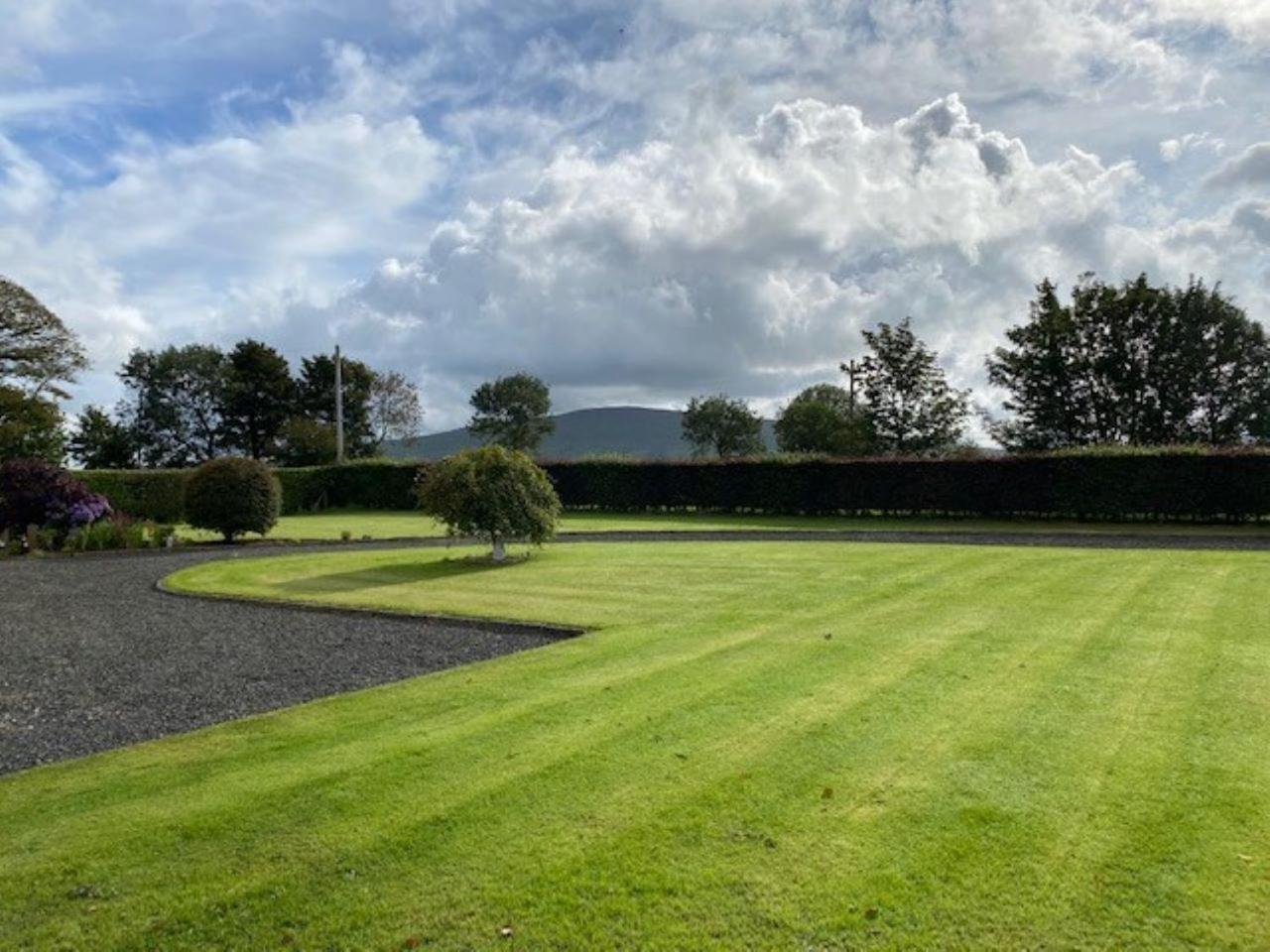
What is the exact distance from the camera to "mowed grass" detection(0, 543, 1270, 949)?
3484 millimetres

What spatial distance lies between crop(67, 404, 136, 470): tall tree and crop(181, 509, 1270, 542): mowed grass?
Result: 126ft

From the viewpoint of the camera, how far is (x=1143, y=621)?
9.28m


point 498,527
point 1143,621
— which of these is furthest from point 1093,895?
point 498,527

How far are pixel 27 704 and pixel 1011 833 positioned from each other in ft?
24.2

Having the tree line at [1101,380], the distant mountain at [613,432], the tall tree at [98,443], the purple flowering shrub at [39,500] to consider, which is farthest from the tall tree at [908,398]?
the distant mountain at [613,432]

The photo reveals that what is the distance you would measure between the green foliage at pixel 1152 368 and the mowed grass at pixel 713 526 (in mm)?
19846

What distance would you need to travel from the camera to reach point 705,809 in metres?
4.44

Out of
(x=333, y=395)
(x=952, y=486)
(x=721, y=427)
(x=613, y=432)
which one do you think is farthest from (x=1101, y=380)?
(x=613, y=432)

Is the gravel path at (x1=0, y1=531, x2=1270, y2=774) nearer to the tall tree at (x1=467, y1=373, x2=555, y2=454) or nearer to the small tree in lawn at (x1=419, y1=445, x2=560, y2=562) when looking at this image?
the small tree in lawn at (x1=419, y1=445, x2=560, y2=562)

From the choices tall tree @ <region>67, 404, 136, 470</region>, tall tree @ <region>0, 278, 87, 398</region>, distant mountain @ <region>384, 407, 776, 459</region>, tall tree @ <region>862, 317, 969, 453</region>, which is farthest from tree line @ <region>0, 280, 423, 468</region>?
distant mountain @ <region>384, 407, 776, 459</region>

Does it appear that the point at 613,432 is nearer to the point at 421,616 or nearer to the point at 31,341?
the point at 31,341

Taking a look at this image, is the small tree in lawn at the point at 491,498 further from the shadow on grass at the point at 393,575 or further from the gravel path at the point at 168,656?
the gravel path at the point at 168,656

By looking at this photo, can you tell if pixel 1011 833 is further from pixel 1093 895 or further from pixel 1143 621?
pixel 1143 621

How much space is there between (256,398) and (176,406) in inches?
354
